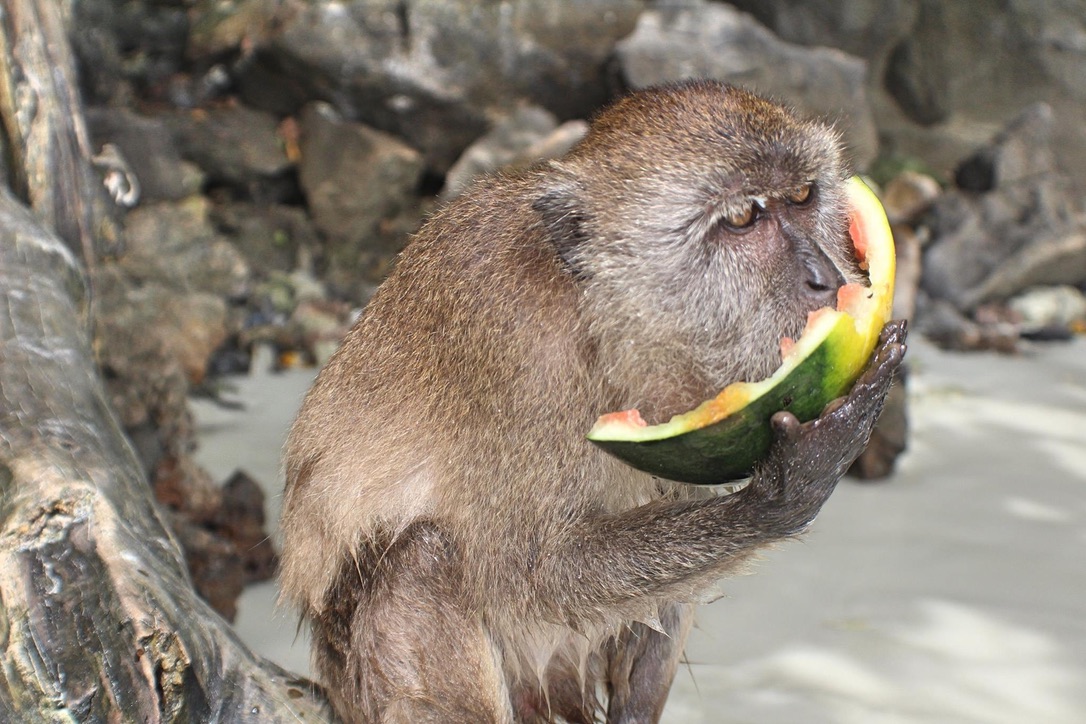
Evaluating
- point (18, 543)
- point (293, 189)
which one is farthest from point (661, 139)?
point (293, 189)

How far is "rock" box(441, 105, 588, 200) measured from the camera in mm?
8023

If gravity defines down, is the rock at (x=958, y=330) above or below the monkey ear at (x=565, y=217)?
below

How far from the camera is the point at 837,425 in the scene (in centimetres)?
199

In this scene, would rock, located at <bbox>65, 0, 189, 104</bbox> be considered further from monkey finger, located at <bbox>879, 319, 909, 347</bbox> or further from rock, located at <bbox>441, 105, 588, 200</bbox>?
monkey finger, located at <bbox>879, 319, 909, 347</bbox>

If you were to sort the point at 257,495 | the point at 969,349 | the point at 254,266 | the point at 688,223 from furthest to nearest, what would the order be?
the point at 254,266 < the point at 969,349 < the point at 257,495 < the point at 688,223

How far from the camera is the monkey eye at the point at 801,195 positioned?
2268mm

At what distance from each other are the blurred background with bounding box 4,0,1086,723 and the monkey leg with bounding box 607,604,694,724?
996 millimetres

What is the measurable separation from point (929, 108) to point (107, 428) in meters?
9.21

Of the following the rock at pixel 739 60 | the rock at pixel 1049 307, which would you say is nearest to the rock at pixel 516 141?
the rock at pixel 739 60

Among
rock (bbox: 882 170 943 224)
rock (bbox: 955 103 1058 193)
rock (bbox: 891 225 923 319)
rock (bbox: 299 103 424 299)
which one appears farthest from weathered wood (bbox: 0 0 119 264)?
rock (bbox: 955 103 1058 193)

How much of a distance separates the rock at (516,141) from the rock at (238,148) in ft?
4.69

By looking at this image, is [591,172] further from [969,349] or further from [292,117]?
[292,117]

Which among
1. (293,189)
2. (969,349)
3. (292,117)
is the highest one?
(292,117)

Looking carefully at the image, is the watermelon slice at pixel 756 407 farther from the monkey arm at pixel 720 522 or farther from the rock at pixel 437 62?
the rock at pixel 437 62
